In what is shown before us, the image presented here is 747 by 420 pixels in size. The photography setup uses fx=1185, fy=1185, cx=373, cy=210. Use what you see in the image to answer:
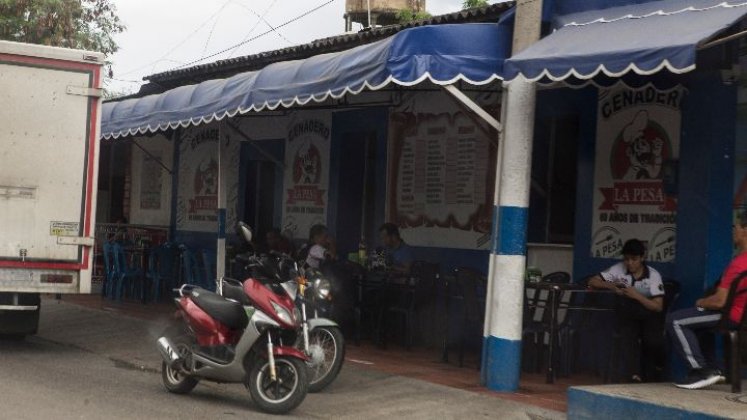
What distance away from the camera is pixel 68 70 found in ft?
40.9

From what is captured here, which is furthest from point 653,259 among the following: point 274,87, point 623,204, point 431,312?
point 274,87

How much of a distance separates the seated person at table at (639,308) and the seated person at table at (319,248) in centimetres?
419

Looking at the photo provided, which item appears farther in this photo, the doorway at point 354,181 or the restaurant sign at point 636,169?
the doorway at point 354,181

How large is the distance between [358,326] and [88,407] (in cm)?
485

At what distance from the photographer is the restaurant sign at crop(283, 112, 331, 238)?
17.0 meters

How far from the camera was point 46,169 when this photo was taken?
12422 mm

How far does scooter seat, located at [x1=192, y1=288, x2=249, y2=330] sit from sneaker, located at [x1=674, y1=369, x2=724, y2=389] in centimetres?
359

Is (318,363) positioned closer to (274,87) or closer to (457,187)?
(274,87)

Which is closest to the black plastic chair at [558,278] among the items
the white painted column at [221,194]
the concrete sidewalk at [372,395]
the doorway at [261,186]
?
the concrete sidewalk at [372,395]

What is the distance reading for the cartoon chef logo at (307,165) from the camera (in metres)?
17.2

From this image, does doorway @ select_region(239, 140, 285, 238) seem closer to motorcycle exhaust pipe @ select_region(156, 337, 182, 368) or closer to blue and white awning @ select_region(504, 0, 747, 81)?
motorcycle exhaust pipe @ select_region(156, 337, 182, 368)

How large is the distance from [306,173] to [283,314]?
8.04 meters

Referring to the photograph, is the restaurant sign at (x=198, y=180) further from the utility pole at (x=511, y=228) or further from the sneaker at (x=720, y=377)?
the sneaker at (x=720, y=377)

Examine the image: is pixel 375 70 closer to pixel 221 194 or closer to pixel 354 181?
pixel 221 194
